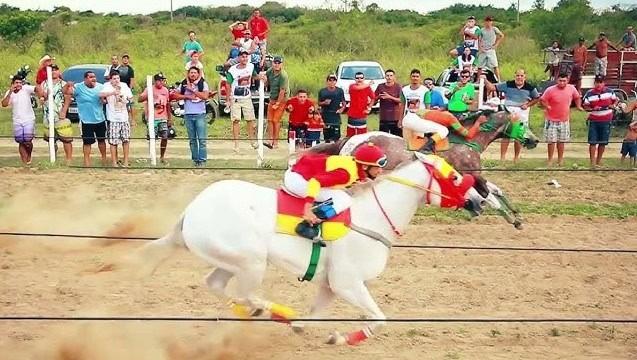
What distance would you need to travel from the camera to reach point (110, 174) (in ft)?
49.1

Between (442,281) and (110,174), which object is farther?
(110,174)

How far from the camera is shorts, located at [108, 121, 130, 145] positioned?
612 inches

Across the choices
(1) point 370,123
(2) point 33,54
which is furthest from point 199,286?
(2) point 33,54

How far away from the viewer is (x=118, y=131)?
15.6 m

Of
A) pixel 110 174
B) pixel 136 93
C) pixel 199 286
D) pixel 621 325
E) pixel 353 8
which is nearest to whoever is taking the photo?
pixel 621 325

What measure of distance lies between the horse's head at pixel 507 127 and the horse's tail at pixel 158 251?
538cm

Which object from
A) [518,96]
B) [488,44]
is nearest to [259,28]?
[488,44]

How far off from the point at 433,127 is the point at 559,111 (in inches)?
311

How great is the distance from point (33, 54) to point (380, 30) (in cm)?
1370

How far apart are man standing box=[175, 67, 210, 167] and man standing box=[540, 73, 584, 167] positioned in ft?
18.7

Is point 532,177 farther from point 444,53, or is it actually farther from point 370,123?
point 444,53

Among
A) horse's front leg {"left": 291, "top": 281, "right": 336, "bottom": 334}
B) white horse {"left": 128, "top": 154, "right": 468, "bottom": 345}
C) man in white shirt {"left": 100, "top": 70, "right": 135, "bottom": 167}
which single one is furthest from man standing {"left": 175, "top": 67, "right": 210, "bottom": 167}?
horse's front leg {"left": 291, "top": 281, "right": 336, "bottom": 334}

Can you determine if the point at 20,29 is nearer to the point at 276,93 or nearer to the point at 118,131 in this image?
the point at 276,93

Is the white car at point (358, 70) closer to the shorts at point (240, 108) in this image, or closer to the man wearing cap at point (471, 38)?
the man wearing cap at point (471, 38)
